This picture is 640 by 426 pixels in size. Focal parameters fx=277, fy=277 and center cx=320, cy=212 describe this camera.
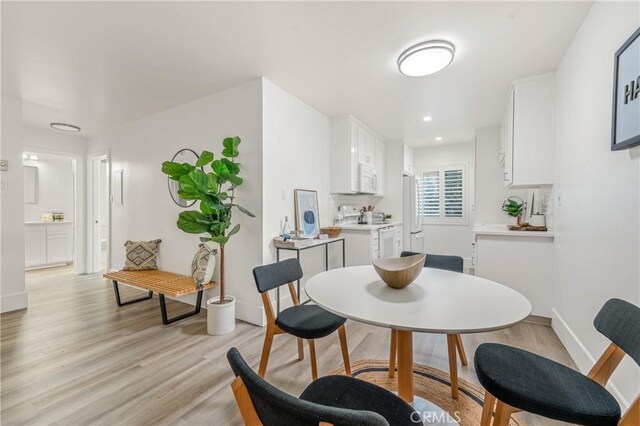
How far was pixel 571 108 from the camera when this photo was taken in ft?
7.32

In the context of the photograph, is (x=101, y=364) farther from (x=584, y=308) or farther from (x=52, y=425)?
(x=584, y=308)

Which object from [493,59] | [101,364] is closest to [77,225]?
[101,364]

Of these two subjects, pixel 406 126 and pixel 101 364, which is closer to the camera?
pixel 101 364

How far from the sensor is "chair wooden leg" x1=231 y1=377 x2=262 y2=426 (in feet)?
2.20

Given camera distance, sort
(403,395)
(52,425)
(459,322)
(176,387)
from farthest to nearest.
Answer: (176,387), (52,425), (403,395), (459,322)

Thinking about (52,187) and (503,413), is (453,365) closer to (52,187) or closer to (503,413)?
(503,413)

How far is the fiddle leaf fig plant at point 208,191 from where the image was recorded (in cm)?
250

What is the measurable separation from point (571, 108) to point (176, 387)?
142 inches

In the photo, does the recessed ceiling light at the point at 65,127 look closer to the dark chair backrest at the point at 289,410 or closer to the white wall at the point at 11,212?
the white wall at the point at 11,212

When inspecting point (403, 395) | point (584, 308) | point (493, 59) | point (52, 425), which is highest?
point (493, 59)

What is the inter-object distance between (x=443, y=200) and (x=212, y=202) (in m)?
4.85

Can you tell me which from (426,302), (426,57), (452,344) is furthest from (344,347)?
(426,57)

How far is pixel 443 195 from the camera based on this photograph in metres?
5.85

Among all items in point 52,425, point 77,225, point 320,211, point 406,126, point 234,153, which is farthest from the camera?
point 77,225
